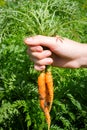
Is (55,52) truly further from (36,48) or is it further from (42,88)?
(42,88)

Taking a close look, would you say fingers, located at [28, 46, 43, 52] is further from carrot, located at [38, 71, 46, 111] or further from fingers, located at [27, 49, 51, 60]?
carrot, located at [38, 71, 46, 111]

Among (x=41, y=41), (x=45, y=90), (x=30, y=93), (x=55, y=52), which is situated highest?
(x=41, y=41)

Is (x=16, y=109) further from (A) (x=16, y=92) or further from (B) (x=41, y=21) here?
(B) (x=41, y=21)

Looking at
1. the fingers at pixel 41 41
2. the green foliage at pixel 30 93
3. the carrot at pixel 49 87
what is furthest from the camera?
the green foliage at pixel 30 93

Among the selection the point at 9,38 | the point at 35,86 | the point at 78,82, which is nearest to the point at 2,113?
the point at 35,86

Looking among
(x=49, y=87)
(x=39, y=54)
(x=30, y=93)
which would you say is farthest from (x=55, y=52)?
(x=30, y=93)

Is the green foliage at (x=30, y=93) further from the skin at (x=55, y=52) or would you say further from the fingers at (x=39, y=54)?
the fingers at (x=39, y=54)

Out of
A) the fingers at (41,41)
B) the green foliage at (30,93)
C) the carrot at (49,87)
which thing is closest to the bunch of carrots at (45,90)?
the carrot at (49,87)
